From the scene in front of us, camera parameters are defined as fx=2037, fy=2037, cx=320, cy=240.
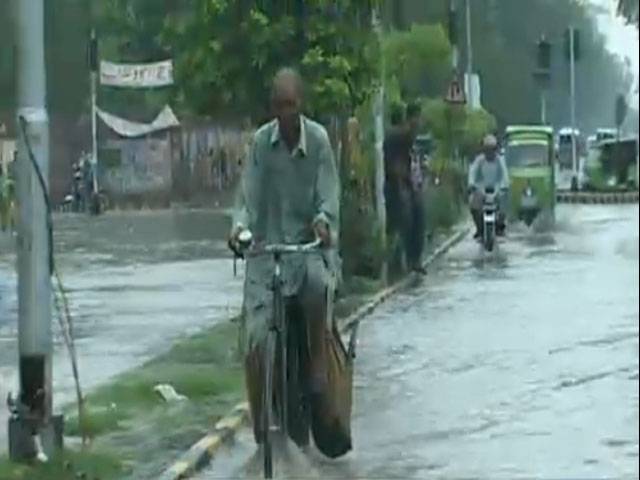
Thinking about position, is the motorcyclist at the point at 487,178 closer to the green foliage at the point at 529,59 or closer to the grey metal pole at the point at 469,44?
the green foliage at the point at 529,59

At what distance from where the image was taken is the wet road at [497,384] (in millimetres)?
10203

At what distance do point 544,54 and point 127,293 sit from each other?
6.64m

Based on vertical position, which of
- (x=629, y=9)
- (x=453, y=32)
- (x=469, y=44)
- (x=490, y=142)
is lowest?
(x=490, y=142)

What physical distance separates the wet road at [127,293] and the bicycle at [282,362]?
152 centimetres

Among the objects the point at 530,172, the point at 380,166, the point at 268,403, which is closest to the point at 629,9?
the point at 268,403

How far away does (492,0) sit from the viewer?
15758 millimetres

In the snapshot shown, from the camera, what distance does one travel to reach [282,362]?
10.0 metres

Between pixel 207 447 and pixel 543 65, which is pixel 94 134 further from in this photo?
pixel 207 447

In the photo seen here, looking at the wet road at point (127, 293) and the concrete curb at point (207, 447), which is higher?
the wet road at point (127, 293)

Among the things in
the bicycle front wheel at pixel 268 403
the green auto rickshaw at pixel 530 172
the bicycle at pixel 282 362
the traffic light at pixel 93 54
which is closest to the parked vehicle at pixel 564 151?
the green auto rickshaw at pixel 530 172

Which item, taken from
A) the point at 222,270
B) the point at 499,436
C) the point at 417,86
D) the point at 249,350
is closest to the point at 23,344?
the point at 249,350

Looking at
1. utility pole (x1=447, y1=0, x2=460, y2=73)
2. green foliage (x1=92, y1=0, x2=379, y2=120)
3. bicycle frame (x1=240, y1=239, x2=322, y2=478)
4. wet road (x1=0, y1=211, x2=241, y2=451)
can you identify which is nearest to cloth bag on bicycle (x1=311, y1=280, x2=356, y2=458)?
bicycle frame (x1=240, y1=239, x2=322, y2=478)

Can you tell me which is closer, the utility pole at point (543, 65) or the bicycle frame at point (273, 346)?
the bicycle frame at point (273, 346)

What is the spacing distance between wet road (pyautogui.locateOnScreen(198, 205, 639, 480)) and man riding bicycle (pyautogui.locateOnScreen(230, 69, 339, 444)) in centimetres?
87
